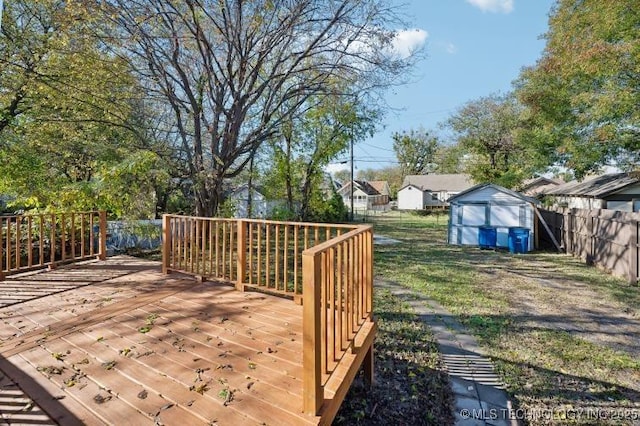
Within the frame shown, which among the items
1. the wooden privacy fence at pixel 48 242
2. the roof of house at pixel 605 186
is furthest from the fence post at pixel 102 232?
the roof of house at pixel 605 186

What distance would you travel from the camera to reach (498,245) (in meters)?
11.3

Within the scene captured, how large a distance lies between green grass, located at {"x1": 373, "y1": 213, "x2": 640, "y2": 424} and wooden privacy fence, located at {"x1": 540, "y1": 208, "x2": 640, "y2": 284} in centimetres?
30

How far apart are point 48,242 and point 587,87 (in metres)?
14.6

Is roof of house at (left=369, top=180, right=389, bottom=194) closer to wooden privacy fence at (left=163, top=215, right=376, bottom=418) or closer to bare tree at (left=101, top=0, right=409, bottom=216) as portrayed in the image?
bare tree at (left=101, top=0, right=409, bottom=216)

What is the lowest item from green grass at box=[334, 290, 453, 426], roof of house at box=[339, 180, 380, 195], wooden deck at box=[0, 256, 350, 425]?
green grass at box=[334, 290, 453, 426]

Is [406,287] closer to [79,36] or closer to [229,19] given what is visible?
[229,19]

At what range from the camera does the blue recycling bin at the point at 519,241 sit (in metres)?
10.7

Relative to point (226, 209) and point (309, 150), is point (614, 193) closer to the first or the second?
point (309, 150)

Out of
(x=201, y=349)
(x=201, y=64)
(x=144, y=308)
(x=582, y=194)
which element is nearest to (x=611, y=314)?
(x=201, y=349)

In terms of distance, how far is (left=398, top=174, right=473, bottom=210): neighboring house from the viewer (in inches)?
1438

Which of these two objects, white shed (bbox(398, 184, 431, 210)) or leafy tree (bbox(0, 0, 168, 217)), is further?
white shed (bbox(398, 184, 431, 210))

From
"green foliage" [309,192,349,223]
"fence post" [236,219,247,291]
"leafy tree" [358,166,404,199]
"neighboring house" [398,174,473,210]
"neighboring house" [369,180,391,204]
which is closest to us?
"fence post" [236,219,247,291]

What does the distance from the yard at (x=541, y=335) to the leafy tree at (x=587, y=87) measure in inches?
166

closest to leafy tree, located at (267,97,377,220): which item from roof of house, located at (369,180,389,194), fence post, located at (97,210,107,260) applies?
fence post, located at (97,210,107,260)
